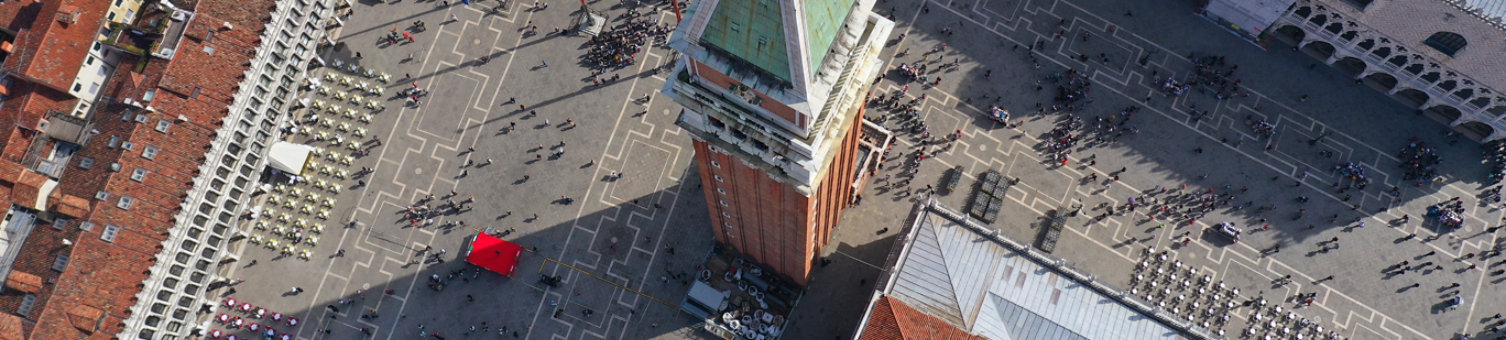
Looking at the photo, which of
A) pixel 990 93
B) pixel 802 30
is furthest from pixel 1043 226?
pixel 802 30

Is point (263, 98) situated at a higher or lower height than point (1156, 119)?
lower

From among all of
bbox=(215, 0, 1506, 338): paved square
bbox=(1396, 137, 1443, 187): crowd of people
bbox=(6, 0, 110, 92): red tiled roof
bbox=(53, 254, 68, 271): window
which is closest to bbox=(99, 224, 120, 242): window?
bbox=(53, 254, 68, 271): window

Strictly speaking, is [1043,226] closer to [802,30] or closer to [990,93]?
[990,93]

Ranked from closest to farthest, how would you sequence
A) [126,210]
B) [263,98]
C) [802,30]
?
[802,30] → [126,210] → [263,98]

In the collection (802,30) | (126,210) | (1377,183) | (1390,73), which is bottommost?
(126,210)

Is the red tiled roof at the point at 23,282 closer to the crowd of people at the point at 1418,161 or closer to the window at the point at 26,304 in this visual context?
the window at the point at 26,304

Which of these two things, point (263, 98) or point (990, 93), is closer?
point (263, 98)

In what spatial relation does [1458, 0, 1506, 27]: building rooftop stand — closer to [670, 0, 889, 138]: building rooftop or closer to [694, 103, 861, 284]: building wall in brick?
[694, 103, 861, 284]: building wall in brick
